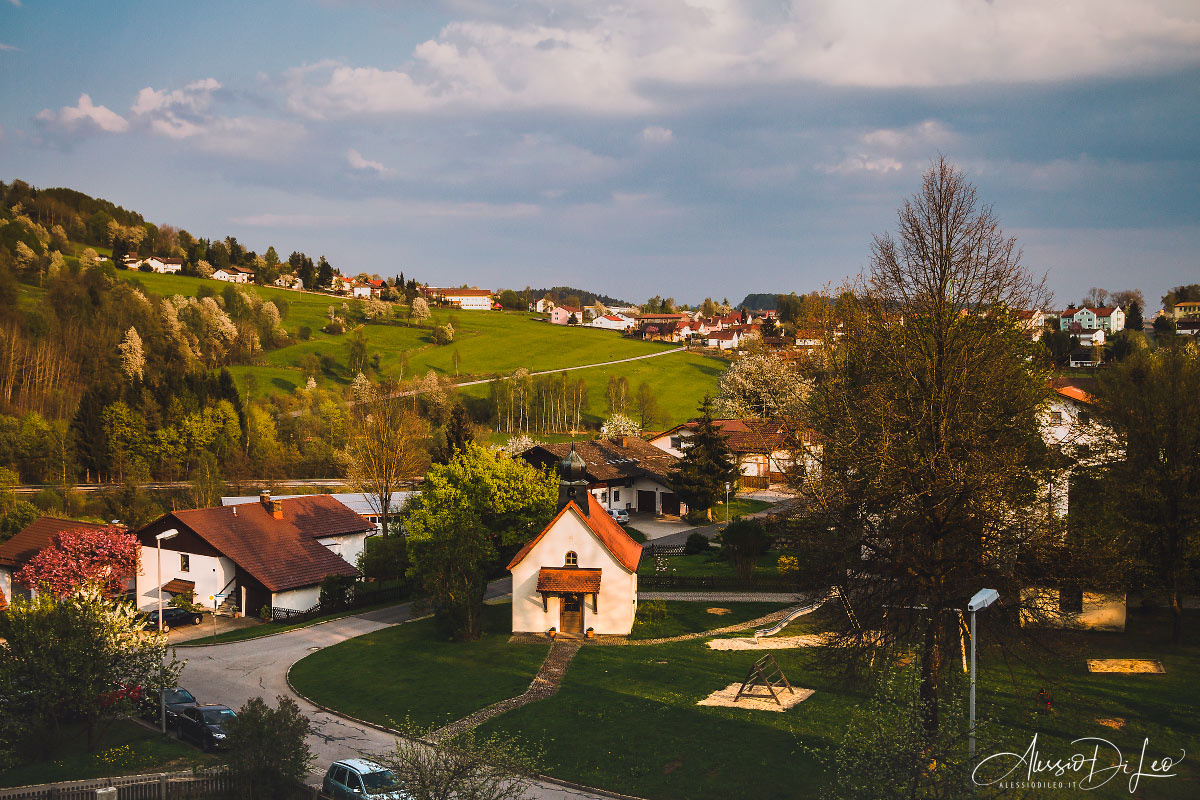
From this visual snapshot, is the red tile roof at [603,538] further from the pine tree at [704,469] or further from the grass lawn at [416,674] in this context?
the pine tree at [704,469]

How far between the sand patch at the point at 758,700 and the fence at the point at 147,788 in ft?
46.3

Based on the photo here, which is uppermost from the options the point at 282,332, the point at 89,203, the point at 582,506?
→ the point at 89,203

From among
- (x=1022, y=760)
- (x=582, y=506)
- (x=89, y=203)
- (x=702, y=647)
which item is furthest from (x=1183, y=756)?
(x=89, y=203)

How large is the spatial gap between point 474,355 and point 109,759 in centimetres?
11655

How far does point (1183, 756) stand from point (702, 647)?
52.7 ft

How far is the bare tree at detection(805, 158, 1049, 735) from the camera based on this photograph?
18.8 m

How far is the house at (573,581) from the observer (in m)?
34.9

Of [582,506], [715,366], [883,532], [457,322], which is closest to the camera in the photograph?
[883,532]

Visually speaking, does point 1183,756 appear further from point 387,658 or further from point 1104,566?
point 387,658

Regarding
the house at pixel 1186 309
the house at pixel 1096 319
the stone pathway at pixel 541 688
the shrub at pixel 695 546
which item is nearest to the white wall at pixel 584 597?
the stone pathway at pixel 541 688

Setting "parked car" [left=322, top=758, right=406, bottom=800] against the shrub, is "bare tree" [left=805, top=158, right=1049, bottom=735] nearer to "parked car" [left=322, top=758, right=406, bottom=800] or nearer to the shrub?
"parked car" [left=322, top=758, right=406, bottom=800]

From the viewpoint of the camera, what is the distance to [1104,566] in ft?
68.6

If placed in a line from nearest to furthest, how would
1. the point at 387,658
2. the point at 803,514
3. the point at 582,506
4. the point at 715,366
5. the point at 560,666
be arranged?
the point at 803,514 < the point at 560,666 < the point at 387,658 < the point at 582,506 < the point at 715,366

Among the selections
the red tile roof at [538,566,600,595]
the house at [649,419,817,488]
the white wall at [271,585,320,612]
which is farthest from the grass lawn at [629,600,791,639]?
the house at [649,419,817,488]
